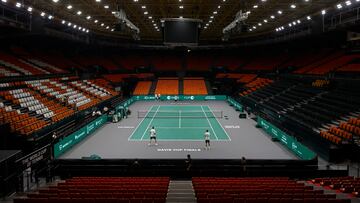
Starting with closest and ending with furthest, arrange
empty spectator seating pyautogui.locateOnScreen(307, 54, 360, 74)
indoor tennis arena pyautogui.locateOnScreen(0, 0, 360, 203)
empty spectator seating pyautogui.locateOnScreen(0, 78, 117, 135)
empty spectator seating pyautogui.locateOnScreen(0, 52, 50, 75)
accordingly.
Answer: indoor tennis arena pyautogui.locateOnScreen(0, 0, 360, 203) → empty spectator seating pyautogui.locateOnScreen(0, 78, 117, 135) → empty spectator seating pyautogui.locateOnScreen(0, 52, 50, 75) → empty spectator seating pyautogui.locateOnScreen(307, 54, 360, 74)

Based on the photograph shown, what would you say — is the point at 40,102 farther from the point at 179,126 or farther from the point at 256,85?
the point at 256,85

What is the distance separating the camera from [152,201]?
8188mm

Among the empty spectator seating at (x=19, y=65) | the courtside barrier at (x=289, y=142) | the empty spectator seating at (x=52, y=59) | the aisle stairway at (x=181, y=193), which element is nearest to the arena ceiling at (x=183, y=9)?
the empty spectator seating at (x=19, y=65)

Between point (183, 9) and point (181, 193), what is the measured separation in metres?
21.2

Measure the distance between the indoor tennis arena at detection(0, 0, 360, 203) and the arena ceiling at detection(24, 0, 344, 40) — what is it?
175 millimetres

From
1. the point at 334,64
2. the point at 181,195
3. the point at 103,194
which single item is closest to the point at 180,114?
the point at 334,64

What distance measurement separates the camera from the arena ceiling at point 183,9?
25906mm

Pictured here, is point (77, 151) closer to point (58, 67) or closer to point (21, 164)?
point (21, 164)

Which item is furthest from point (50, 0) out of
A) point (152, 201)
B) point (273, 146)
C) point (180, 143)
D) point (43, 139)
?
point (152, 201)

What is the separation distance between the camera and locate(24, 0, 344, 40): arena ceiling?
85.0 ft

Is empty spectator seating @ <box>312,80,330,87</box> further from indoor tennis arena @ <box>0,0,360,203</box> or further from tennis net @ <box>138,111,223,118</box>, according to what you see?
tennis net @ <box>138,111,223,118</box>

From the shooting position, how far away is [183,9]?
95.5 feet

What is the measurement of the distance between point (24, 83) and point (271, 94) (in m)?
28.0

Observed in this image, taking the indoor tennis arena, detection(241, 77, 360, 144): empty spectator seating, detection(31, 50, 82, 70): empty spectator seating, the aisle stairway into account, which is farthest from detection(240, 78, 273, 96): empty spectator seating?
the aisle stairway
